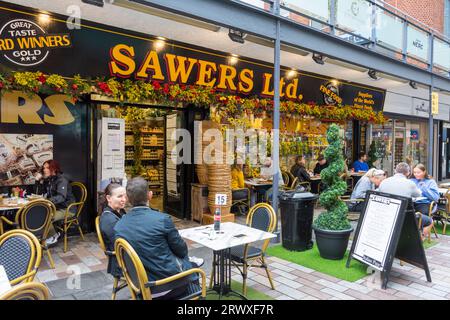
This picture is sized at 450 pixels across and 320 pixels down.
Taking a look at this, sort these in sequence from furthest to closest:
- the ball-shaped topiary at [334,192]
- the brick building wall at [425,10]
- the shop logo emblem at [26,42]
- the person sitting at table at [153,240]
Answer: the brick building wall at [425,10] < the ball-shaped topiary at [334,192] < the shop logo emblem at [26,42] < the person sitting at table at [153,240]

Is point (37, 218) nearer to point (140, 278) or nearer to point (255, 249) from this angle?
point (140, 278)

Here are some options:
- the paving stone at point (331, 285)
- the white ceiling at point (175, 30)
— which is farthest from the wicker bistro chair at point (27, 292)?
the white ceiling at point (175, 30)

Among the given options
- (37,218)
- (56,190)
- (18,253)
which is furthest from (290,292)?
(56,190)

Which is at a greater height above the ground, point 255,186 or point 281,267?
point 255,186

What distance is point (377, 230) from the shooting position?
4.29 meters

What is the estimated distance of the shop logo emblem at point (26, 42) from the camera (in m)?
4.76

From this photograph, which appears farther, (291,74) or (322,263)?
(291,74)

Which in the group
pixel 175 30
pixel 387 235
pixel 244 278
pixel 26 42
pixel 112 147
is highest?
pixel 175 30

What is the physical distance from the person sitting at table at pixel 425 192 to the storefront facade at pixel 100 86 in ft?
11.4

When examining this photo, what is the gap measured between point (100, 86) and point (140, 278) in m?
3.86

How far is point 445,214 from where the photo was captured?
21.5 ft

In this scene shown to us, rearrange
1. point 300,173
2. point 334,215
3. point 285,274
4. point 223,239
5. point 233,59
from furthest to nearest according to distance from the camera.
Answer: point 300,173 < point 233,59 < point 334,215 < point 285,274 < point 223,239

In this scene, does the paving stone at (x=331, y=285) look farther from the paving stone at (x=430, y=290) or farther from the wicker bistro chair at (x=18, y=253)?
the wicker bistro chair at (x=18, y=253)
